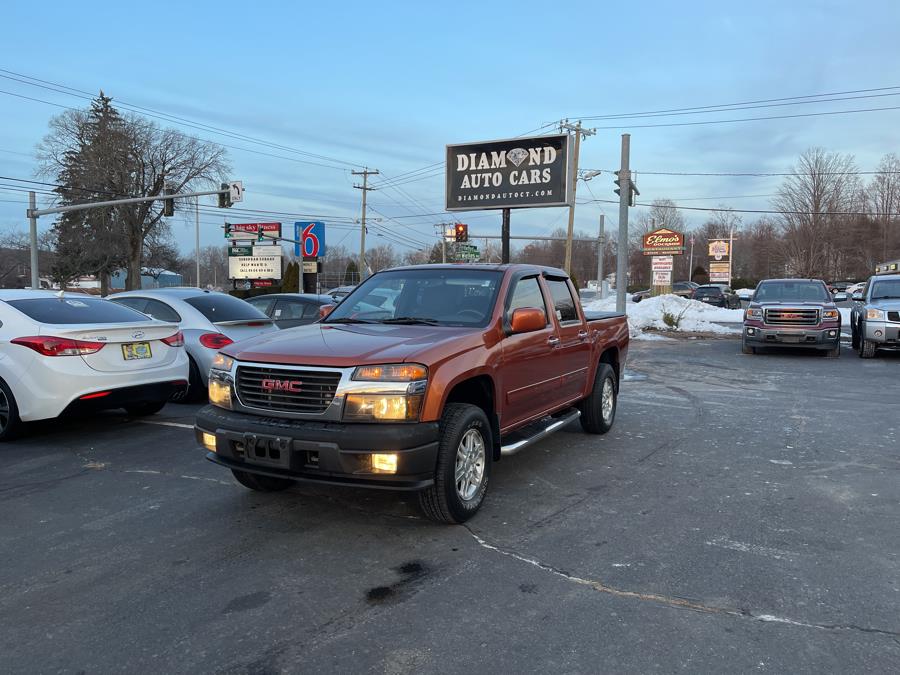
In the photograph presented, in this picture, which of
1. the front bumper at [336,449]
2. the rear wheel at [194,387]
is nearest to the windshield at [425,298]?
the front bumper at [336,449]

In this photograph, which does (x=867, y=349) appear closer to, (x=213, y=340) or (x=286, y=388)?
(x=213, y=340)

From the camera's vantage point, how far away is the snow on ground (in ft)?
74.4

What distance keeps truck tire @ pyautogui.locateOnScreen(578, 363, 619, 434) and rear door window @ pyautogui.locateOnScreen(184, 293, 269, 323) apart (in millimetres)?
4887

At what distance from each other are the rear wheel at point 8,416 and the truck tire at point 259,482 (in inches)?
117

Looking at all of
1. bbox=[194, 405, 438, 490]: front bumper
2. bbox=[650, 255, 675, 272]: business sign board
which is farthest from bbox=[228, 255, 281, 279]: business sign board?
bbox=[194, 405, 438, 490]: front bumper

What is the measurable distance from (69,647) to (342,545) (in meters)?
1.57

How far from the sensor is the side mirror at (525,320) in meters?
4.96

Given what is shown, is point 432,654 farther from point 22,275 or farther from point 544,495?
point 22,275

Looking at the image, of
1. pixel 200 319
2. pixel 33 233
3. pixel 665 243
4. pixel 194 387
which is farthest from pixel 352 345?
pixel 33 233

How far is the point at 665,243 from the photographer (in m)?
32.2

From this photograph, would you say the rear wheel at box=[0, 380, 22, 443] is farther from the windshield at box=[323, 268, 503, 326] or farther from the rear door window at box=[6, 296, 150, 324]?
the windshield at box=[323, 268, 503, 326]

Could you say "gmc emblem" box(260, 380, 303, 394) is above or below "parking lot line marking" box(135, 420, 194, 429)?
above

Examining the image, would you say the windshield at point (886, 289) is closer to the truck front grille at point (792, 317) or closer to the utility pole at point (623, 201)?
the truck front grille at point (792, 317)

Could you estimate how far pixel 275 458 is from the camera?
4.09 m
